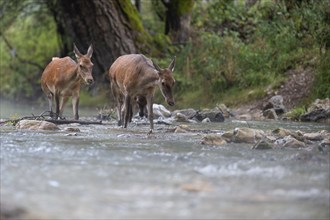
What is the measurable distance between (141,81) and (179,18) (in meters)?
11.1

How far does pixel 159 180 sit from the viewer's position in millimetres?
6551

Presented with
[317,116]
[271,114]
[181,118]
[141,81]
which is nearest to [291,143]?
[141,81]

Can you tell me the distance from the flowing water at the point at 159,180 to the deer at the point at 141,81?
9.14 feet

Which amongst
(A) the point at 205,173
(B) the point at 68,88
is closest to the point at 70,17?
Result: (B) the point at 68,88

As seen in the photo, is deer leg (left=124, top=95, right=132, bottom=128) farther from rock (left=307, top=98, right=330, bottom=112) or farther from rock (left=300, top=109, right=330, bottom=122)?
rock (left=307, top=98, right=330, bottom=112)

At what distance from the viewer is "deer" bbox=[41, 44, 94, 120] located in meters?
14.8

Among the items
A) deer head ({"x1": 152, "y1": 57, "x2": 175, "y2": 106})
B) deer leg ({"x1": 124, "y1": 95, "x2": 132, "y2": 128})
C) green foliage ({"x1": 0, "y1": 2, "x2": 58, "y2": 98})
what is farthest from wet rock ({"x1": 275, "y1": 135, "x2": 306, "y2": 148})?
green foliage ({"x1": 0, "y1": 2, "x2": 58, "y2": 98})

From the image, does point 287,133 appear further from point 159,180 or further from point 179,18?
point 179,18

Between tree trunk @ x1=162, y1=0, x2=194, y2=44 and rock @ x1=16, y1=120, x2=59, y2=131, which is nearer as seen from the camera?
rock @ x1=16, y1=120, x2=59, y2=131

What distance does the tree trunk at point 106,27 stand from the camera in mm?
A: 21391

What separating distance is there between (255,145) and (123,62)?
5342 mm

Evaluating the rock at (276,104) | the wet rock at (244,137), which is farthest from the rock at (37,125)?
the rock at (276,104)

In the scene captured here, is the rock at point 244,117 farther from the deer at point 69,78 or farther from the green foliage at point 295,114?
the deer at point 69,78

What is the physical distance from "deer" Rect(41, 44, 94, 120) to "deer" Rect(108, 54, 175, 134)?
0.75 meters
